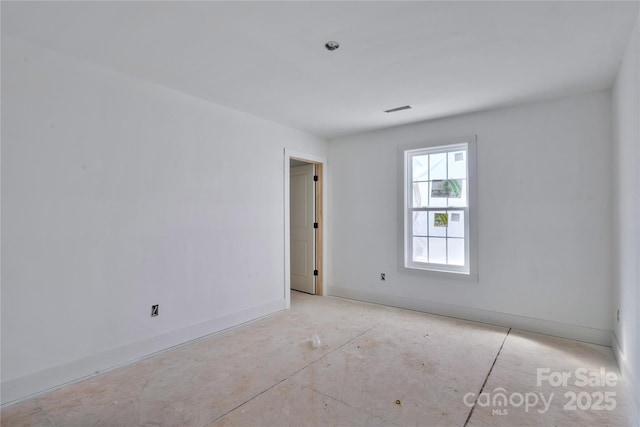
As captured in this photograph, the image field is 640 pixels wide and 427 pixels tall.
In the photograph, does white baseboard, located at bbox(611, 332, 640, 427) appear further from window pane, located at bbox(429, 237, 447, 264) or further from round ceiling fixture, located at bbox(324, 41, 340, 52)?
round ceiling fixture, located at bbox(324, 41, 340, 52)

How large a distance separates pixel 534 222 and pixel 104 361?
4.38 m

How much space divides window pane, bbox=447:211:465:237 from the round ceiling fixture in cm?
261

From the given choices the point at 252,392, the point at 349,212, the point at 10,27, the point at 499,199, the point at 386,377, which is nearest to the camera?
the point at 10,27

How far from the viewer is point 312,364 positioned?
2.73 metres

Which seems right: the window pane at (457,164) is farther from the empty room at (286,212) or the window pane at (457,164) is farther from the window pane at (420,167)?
the window pane at (420,167)

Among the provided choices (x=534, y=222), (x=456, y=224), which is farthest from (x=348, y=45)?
(x=534, y=222)

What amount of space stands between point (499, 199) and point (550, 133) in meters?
0.84

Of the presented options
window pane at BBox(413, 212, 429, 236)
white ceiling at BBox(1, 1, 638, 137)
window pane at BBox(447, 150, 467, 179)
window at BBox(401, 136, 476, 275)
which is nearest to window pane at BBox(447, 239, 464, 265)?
window at BBox(401, 136, 476, 275)

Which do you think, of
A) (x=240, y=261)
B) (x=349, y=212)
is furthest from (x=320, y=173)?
(x=240, y=261)

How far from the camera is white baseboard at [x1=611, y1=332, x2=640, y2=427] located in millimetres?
2027

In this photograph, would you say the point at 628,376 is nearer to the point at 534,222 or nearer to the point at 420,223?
the point at 534,222

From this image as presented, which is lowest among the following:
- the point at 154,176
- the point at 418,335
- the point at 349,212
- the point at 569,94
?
the point at 418,335

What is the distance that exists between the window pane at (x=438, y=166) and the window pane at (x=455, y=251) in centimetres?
85

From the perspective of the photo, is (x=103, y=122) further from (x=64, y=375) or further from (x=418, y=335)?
(x=418, y=335)
